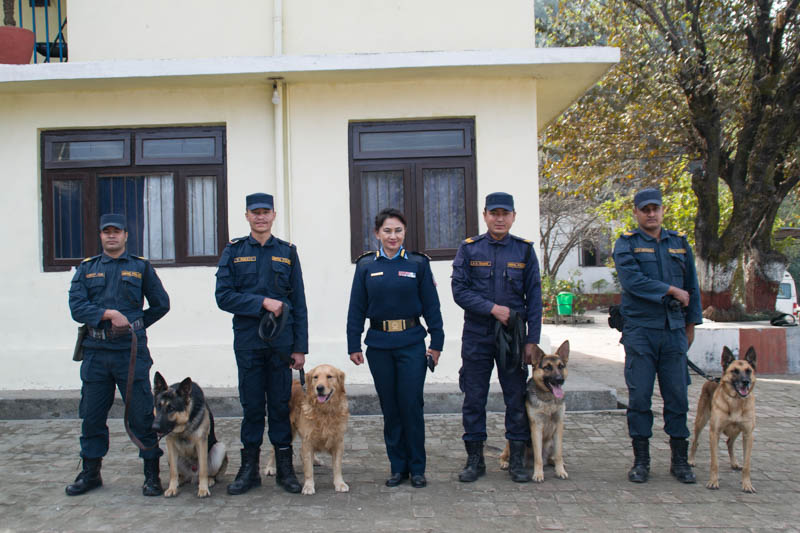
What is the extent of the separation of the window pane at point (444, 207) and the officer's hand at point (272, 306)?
11.3ft

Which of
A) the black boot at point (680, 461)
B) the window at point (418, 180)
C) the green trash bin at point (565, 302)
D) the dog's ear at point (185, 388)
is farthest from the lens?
the green trash bin at point (565, 302)

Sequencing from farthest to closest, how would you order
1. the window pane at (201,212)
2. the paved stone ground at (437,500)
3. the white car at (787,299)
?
the white car at (787,299) < the window pane at (201,212) < the paved stone ground at (437,500)

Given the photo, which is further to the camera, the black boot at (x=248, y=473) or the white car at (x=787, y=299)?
the white car at (x=787, y=299)

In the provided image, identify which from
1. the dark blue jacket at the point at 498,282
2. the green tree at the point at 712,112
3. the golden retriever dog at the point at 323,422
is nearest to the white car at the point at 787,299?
the green tree at the point at 712,112

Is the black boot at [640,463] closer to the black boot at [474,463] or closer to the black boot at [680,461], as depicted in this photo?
the black boot at [680,461]

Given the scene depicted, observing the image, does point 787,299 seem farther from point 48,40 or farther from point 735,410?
point 48,40

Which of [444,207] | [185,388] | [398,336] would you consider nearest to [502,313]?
[398,336]

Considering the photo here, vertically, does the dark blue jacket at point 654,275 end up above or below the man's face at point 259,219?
below

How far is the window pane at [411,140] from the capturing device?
7918 millimetres

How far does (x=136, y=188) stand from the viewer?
8.07m

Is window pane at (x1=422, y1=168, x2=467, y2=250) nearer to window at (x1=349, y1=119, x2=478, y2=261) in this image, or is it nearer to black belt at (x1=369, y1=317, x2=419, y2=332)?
window at (x1=349, y1=119, x2=478, y2=261)

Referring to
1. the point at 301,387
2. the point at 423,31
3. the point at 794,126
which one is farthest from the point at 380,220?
the point at 794,126

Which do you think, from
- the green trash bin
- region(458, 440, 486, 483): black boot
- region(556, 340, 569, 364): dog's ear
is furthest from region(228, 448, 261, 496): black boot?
the green trash bin

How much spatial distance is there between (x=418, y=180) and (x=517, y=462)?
3.88 metres
